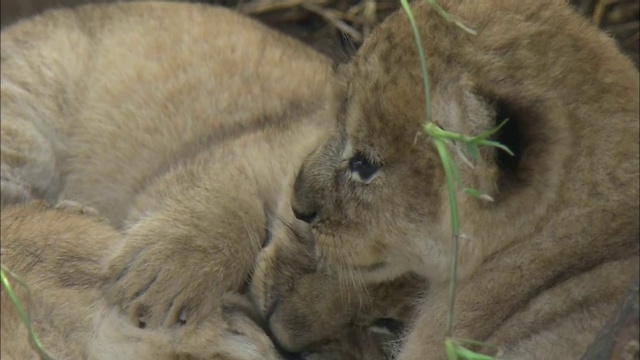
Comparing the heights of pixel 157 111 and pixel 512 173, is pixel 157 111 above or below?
below

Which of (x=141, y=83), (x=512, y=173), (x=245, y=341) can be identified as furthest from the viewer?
(x=141, y=83)

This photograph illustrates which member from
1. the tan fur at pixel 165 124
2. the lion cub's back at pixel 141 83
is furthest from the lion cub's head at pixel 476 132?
the lion cub's back at pixel 141 83

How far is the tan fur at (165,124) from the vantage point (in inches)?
154

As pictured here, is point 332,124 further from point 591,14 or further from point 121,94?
point 591,14

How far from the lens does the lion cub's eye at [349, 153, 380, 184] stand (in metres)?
3.25

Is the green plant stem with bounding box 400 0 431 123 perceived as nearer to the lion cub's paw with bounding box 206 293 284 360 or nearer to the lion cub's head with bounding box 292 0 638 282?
the lion cub's head with bounding box 292 0 638 282

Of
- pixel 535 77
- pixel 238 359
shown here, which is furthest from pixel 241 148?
pixel 535 77

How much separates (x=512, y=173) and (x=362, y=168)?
453mm

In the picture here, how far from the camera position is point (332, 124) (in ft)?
11.8

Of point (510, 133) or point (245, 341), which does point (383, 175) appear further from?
point (245, 341)

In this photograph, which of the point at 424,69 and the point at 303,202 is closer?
the point at 424,69

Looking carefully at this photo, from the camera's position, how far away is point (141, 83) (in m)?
4.79

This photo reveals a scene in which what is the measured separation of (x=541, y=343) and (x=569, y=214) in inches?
14.5

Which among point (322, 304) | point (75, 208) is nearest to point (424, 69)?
point (322, 304)
